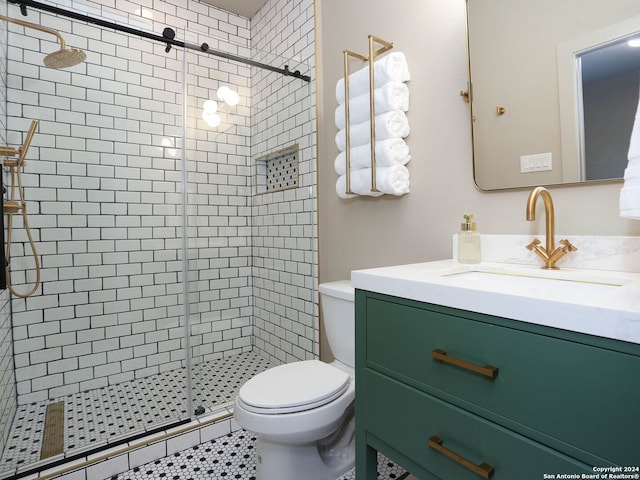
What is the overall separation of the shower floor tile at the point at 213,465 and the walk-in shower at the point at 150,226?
0.61 ft

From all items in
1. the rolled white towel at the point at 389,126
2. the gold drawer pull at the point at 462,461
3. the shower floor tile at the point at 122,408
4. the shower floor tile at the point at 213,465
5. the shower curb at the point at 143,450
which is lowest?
the shower floor tile at the point at 213,465

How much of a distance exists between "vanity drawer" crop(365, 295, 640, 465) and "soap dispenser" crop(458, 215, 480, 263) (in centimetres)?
50

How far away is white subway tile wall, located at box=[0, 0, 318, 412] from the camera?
2.05 meters

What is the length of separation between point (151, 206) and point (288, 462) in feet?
5.94

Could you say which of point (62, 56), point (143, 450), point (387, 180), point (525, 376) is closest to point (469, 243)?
point (387, 180)

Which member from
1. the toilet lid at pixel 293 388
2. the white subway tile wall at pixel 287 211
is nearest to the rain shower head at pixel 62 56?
the white subway tile wall at pixel 287 211

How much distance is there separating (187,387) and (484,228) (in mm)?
1806

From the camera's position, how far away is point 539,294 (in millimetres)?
767

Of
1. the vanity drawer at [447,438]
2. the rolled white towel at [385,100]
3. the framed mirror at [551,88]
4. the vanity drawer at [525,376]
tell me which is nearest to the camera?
the vanity drawer at [525,376]

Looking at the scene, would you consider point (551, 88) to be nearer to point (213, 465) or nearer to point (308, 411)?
point (308, 411)

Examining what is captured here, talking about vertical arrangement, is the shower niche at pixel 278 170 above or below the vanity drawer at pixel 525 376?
above

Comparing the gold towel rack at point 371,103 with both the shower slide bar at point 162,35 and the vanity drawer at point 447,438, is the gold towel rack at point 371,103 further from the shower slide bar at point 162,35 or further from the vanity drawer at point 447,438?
the vanity drawer at point 447,438

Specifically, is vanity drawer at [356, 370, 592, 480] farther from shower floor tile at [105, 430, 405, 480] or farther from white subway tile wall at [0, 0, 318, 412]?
white subway tile wall at [0, 0, 318, 412]

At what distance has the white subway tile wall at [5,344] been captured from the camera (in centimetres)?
176
